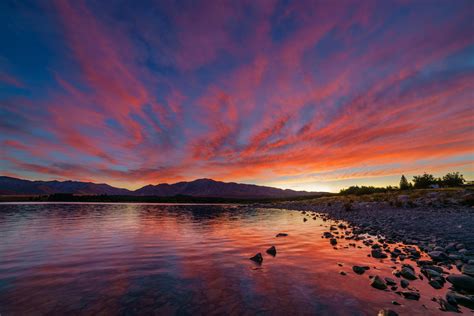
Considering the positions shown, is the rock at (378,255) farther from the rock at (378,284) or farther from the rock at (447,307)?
the rock at (447,307)

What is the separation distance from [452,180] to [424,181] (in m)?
6.76

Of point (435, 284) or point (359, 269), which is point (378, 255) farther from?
point (435, 284)

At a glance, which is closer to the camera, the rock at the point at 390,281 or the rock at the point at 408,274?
the rock at the point at 390,281

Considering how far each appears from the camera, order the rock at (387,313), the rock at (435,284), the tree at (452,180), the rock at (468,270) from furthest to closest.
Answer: the tree at (452,180)
the rock at (468,270)
the rock at (435,284)
the rock at (387,313)

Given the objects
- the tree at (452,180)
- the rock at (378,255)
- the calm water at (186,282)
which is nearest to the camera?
the calm water at (186,282)

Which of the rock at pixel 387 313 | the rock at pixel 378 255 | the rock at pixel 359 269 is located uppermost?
the rock at pixel 378 255

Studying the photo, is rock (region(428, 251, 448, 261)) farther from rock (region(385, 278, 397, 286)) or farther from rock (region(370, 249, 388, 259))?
rock (region(385, 278, 397, 286))

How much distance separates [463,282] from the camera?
671 cm

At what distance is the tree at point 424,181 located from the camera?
67438 millimetres

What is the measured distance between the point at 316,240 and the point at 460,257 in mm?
7455

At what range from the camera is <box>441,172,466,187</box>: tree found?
2519 inches

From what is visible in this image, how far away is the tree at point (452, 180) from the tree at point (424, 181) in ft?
8.96

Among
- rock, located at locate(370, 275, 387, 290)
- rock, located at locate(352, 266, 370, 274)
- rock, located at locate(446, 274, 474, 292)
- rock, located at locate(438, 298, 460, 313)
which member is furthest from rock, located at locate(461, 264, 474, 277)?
rock, located at locate(370, 275, 387, 290)

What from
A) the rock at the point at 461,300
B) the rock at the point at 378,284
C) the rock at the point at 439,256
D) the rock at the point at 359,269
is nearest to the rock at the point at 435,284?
the rock at the point at 461,300
